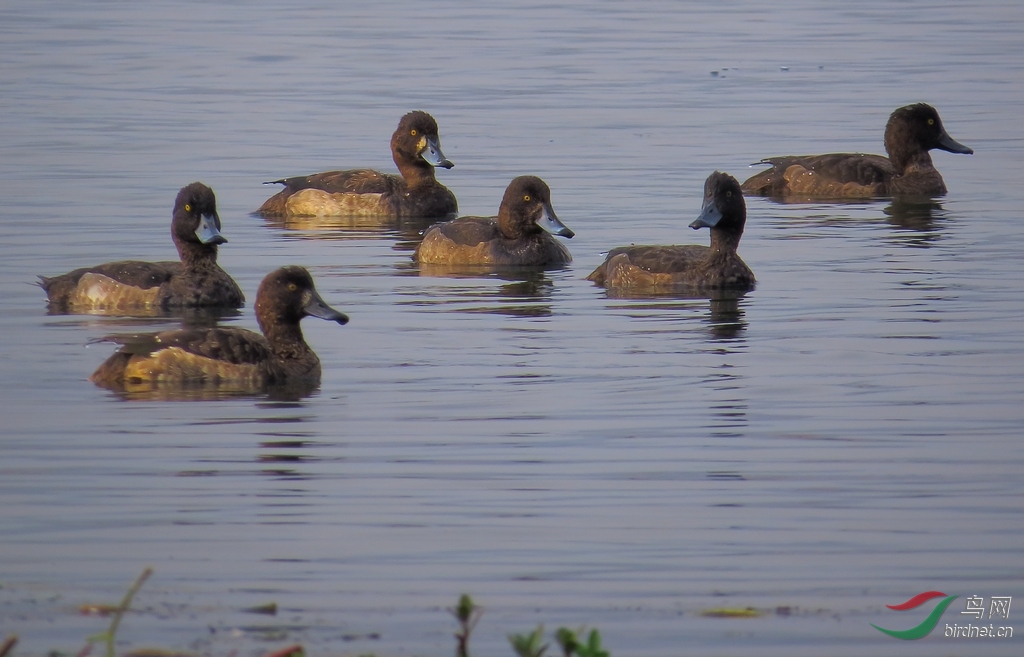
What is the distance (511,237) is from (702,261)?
239 centimetres

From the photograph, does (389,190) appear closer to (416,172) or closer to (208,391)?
(416,172)

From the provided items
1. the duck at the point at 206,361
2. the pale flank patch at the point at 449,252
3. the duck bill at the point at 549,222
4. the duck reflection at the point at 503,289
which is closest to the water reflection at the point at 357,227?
the pale flank patch at the point at 449,252

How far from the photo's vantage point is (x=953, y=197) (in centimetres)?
2311

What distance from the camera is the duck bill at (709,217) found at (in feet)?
54.7

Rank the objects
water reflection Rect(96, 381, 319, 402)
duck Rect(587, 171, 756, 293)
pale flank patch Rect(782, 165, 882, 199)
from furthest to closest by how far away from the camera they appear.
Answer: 1. pale flank patch Rect(782, 165, 882, 199)
2. duck Rect(587, 171, 756, 293)
3. water reflection Rect(96, 381, 319, 402)

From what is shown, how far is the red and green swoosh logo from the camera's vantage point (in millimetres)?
7211

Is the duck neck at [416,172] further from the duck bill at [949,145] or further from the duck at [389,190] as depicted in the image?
the duck bill at [949,145]

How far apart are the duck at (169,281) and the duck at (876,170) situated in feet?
29.0

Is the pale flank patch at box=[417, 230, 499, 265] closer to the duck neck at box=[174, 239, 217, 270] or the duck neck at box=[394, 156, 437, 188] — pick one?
the duck neck at box=[174, 239, 217, 270]

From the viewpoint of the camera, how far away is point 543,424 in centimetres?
1122

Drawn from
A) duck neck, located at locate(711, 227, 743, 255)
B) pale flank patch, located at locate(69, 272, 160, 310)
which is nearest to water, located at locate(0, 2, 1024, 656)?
pale flank patch, located at locate(69, 272, 160, 310)

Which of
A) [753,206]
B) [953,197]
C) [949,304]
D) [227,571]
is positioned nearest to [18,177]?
[753,206]

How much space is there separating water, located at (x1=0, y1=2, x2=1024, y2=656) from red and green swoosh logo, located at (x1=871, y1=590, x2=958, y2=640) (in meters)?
0.05

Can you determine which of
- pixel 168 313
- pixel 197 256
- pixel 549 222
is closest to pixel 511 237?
pixel 549 222
